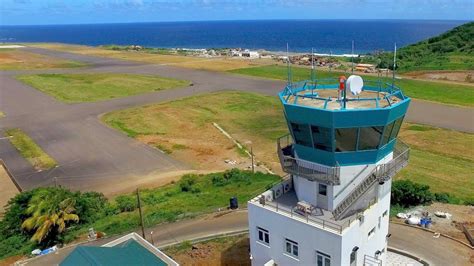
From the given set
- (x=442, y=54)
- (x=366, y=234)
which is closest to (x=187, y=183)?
(x=366, y=234)

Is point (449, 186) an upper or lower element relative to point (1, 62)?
lower

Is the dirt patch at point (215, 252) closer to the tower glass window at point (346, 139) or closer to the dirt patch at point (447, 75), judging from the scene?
the tower glass window at point (346, 139)

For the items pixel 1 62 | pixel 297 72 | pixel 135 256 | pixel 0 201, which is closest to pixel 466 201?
pixel 135 256

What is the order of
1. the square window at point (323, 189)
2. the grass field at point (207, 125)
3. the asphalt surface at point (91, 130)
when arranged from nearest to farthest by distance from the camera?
the square window at point (323, 189), the asphalt surface at point (91, 130), the grass field at point (207, 125)

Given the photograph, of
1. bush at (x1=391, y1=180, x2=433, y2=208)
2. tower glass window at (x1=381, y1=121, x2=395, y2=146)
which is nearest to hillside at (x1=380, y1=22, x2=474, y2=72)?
bush at (x1=391, y1=180, x2=433, y2=208)

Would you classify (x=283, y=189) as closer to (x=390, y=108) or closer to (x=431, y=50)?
(x=390, y=108)

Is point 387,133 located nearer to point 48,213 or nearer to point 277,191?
point 277,191

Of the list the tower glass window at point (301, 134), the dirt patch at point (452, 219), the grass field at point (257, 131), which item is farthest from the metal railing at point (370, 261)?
the grass field at point (257, 131)
